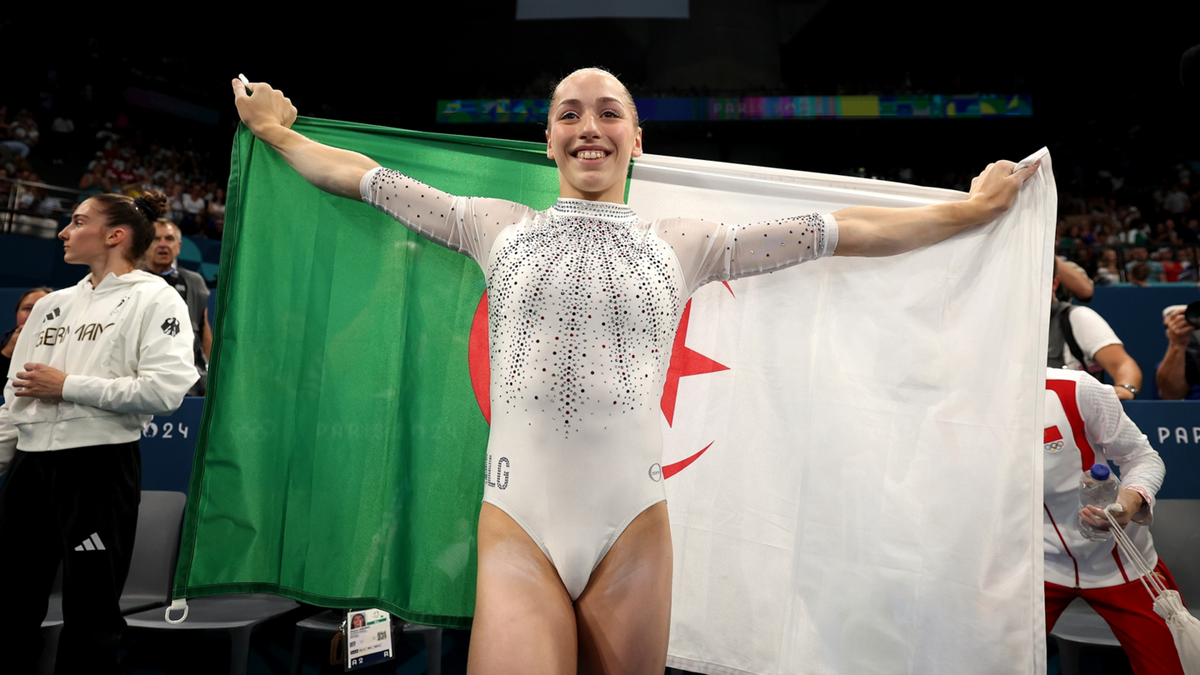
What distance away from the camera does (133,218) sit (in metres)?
3.32

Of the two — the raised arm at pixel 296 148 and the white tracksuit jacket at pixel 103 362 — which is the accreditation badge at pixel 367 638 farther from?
the raised arm at pixel 296 148

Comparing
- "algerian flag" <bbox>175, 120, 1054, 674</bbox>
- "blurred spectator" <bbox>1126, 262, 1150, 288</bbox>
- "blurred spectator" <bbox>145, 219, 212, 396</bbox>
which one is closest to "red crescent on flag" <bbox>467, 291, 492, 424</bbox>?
"algerian flag" <bbox>175, 120, 1054, 674</bbox>

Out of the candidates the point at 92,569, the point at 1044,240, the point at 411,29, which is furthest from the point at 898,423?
the point at 411,29

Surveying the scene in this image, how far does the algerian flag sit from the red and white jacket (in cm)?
70

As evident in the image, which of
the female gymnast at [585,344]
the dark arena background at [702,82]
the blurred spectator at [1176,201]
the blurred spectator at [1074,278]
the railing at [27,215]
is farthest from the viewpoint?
the dark arena background at [702,82]

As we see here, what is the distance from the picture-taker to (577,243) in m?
2.15

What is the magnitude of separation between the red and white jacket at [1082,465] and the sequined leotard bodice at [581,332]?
55.8 inches

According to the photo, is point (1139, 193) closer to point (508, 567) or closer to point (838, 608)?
point (838, 608)

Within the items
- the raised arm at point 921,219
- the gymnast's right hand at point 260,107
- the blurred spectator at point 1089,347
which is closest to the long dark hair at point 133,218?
the gymnast's right hand at point 260,107

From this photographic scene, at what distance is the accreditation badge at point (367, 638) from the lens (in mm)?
3041

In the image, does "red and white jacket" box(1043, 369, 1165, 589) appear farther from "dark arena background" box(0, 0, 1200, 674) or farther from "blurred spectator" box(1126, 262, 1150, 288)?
"dark arena background" box(0, 0, 1200, 674)

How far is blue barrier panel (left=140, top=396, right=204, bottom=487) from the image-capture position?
4.61m

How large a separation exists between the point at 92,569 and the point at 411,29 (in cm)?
1855

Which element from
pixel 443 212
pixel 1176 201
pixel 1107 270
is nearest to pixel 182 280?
pixel 443 212
